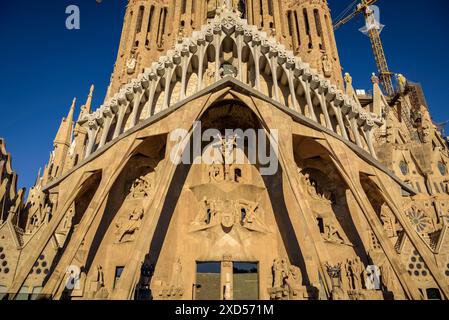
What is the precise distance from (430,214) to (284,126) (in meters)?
18.1

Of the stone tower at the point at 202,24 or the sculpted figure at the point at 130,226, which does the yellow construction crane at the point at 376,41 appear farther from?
the sculpted figure at the point at 130,226

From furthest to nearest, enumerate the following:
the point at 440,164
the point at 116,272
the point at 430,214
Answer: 1. the point at 440,164
2. the point at 430,214
3. the point at 116,272

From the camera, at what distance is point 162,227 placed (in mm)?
15648

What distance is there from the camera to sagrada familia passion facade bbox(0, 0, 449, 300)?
13.7 m

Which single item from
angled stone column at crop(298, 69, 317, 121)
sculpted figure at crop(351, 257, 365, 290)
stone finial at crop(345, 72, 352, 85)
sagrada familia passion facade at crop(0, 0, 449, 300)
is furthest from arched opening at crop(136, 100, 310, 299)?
stone finial at crop(345, 72, 352, 85)

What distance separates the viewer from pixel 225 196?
17.1 m

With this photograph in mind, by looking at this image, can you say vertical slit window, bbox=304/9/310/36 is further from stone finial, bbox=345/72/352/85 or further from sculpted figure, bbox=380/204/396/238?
sculpted figure, bbox=380/204/396/238

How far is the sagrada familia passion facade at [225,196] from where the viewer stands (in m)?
13.7

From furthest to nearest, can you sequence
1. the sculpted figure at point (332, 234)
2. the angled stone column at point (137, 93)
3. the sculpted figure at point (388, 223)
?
the sculpted figure at point (388, 223)
the angled stone column at point (137, 93)
the sculpted figure at point (332, 234)

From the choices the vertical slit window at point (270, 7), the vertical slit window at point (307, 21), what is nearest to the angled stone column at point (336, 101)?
the vertical slit window at point (307, 21)

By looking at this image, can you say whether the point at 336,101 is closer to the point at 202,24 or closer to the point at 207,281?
the point at 207,281

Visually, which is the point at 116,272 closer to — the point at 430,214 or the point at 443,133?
the point at 430,214
